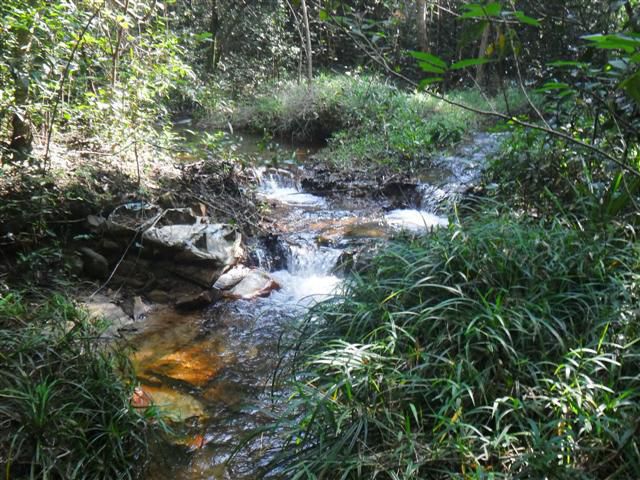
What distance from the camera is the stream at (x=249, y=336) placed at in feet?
10.1

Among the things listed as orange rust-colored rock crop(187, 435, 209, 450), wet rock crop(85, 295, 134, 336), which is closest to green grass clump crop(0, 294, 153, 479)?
orange rust-colored rock crop(187, 435, 209, 450)

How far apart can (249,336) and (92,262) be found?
5.71 ft

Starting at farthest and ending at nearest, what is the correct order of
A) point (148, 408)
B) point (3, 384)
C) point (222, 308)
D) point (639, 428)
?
point (222, 308) < point (148, 408) < point (3, 384) < point (639, 428)

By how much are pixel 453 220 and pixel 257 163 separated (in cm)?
648

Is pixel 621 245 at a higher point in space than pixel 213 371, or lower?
higher

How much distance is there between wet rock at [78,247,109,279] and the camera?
4984 mm

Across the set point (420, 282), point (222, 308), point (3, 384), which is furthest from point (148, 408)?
point (222, 308)

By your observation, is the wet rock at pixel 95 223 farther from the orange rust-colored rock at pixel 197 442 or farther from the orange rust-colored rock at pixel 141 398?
the orange rust-colored rock at pixel 197 442

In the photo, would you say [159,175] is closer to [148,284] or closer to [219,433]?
[148,284]

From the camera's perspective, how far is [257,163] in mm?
9703

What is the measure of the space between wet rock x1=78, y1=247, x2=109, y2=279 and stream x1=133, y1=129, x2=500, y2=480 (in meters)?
0.68

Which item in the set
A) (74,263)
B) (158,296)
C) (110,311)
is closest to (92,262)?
(74,263)

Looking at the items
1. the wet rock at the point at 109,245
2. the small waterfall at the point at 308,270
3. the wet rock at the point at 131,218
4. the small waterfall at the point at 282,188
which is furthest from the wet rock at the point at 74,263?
the small waterfall at the point at 282,188

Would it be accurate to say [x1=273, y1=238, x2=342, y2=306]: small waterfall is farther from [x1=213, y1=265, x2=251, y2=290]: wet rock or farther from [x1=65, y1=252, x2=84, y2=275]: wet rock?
[x1=65, y1=252, x2=84, y2=275]: wet rock
